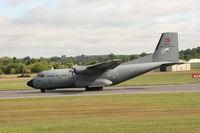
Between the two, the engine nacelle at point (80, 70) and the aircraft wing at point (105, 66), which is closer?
the aircraft wing at point (105, 66)

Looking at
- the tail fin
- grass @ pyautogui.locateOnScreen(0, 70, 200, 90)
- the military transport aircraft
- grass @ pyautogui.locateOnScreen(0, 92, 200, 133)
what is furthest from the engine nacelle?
grass @ pyautogui.locateOnScreen(0, 92, 200, 133)

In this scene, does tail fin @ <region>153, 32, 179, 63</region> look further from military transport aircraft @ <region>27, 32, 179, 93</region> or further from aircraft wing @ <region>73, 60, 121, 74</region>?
aircraft wing @ <region>73, 60, 121, 74</region>

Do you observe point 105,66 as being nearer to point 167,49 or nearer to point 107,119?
point 167,49

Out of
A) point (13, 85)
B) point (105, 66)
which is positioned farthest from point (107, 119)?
point (13, 85)

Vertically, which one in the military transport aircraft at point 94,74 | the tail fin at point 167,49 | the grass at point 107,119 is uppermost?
the tail fin at point 167,49

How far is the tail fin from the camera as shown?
4400 cm

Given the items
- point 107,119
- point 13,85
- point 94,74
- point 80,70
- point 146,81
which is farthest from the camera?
point 146,81

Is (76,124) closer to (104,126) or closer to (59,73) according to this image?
(104,126)

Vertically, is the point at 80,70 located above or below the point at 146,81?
above

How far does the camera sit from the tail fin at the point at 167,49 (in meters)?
44.0

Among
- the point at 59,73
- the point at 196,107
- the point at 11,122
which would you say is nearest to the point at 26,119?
the point at 11,122

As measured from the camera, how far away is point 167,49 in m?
44.2

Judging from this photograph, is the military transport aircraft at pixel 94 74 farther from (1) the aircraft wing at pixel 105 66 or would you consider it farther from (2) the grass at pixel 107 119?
(2) the grass at pixel 107 119

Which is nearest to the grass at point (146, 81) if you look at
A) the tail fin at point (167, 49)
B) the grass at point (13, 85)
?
the grass at point (13, 85)
